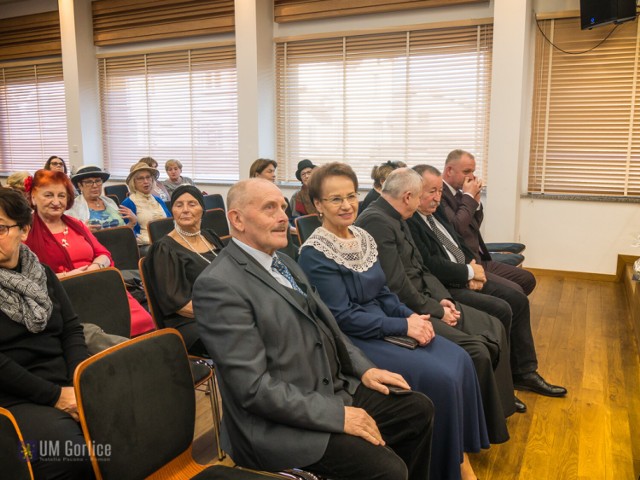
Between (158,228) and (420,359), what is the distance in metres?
2.18

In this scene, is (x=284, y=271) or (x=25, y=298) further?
(x=284, y=271)

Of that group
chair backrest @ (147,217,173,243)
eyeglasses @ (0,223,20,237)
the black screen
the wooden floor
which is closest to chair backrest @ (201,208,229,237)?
chair backrest @ (147,217,173,243)

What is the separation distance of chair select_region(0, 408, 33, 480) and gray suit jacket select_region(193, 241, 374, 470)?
1.78ft

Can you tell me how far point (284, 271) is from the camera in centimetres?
198

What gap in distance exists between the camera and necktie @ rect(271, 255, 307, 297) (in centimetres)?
195

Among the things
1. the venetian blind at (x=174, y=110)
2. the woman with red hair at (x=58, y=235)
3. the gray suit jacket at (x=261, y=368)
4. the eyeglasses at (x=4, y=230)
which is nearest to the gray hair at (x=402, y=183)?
the gray suit jacket at (x=261, y=368)

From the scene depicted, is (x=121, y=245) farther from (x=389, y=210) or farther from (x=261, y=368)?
(x=261, y=368)

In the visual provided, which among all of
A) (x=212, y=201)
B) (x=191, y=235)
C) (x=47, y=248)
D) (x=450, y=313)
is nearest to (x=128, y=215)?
(x=212, y=201)

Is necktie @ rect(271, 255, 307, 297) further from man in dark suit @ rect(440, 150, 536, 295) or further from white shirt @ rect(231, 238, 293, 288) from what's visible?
man in dark suit @ rect(440, 150, 536, 295)

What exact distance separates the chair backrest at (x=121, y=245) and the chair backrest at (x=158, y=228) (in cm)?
13

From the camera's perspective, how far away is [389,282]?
2.62 m

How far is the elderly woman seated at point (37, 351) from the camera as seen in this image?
5.44 ft

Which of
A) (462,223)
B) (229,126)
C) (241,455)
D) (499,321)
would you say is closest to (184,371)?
(241,455)

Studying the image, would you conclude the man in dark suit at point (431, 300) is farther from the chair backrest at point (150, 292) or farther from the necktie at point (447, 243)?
the chair backrest at point (150, 292)
